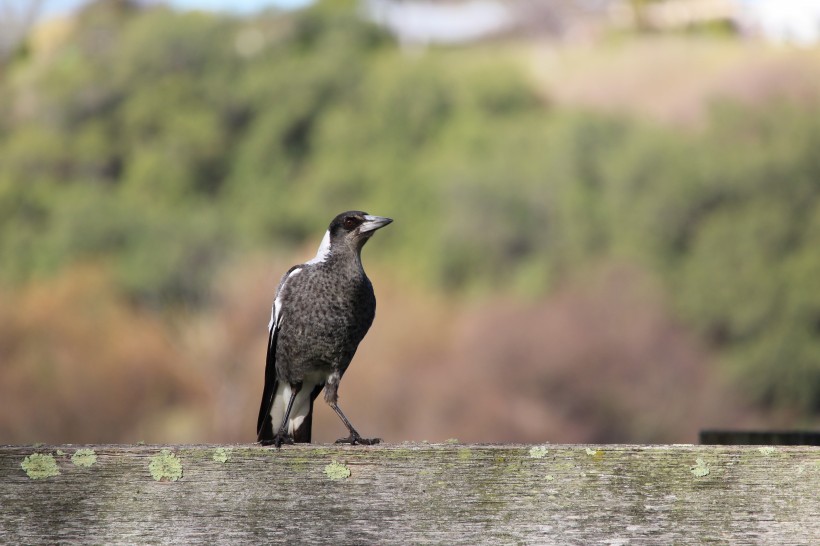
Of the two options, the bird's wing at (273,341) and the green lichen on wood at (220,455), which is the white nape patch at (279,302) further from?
the green lichen on wood at (220,455)

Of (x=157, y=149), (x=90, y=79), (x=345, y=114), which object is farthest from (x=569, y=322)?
(x=90, y=79)

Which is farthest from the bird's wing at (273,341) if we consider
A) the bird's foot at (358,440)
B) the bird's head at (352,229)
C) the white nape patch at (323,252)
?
the bird's foot at (358,440)

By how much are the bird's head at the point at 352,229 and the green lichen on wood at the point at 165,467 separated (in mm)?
3641

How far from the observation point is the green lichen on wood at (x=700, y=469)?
11.2 ft

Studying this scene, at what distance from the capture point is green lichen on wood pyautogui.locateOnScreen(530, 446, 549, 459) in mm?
3436

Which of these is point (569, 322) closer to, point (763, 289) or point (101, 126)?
point (763, 289)

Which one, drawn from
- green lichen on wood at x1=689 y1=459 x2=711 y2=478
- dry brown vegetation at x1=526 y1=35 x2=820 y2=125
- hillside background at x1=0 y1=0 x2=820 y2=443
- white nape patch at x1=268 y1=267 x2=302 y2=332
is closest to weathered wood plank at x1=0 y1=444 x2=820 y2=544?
green lichen on wood at x1=689 y1=459 x2=711 y2=478

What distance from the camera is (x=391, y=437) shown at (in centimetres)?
6134

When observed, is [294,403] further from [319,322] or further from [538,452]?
[538,452]

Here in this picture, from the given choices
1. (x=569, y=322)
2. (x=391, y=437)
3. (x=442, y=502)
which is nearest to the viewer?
(x=442, y=502)

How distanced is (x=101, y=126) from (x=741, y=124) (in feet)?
154

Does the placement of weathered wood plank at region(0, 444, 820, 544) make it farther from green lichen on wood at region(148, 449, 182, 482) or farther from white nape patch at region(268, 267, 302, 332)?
white nape patch at region(268, 267, 302, 332)

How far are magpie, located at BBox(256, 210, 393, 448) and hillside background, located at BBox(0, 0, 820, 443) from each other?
5001 cm

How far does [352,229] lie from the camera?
7.07 metres
